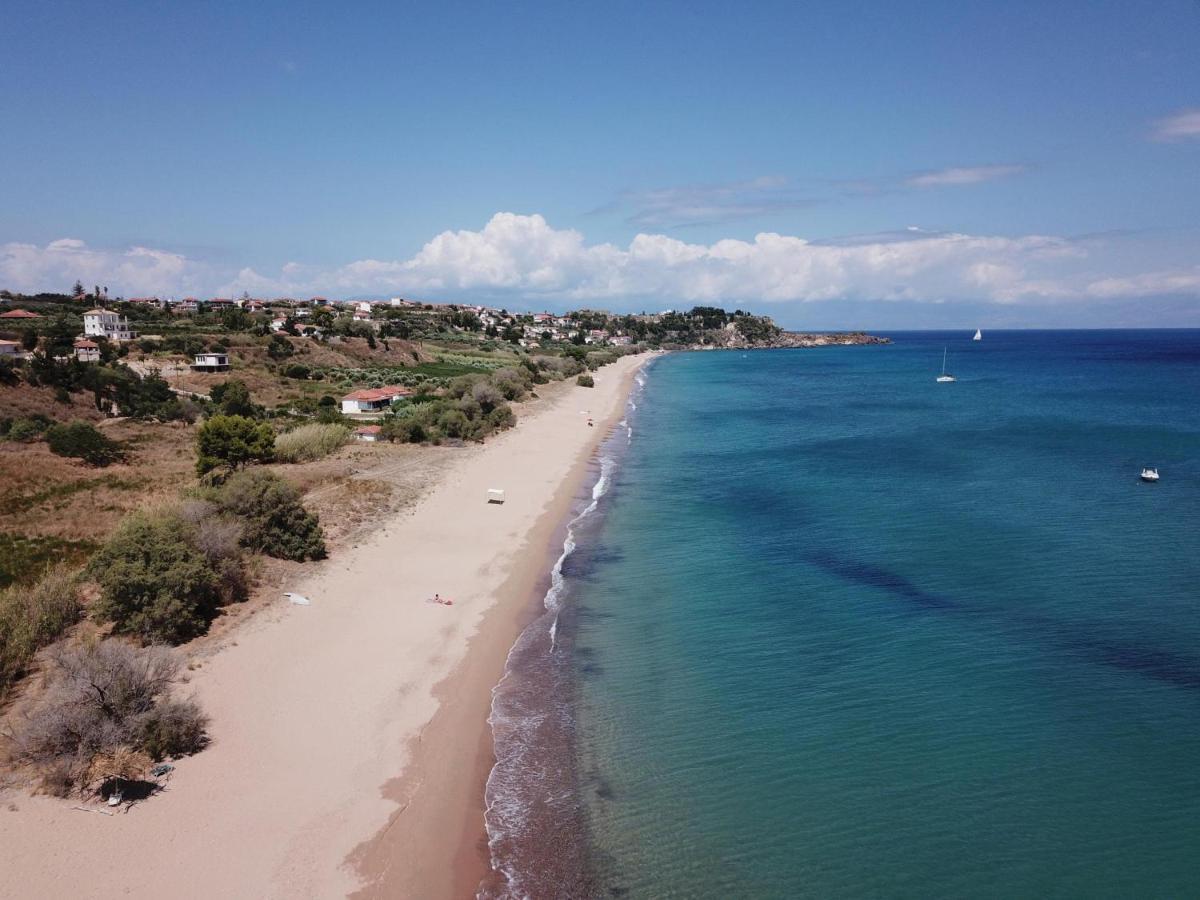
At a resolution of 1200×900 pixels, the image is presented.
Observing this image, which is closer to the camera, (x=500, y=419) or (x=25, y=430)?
(x=25, y=430)

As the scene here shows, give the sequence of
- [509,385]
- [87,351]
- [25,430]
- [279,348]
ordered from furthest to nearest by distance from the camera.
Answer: [279,348], [509,385], [87,351], [25,430]

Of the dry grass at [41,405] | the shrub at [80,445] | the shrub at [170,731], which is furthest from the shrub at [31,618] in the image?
the dry grass at [41,405]

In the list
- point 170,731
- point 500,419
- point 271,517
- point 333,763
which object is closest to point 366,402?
point 500,419

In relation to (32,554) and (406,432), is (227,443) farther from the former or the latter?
(406,432)

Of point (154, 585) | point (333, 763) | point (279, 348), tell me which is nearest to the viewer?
point (333, 763)

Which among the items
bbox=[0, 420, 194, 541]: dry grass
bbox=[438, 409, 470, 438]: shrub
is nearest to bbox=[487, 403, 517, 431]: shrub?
bbox=[438, 409, 470, 438]: shrub

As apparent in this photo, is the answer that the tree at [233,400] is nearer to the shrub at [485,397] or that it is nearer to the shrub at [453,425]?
the shrub at [453,425]

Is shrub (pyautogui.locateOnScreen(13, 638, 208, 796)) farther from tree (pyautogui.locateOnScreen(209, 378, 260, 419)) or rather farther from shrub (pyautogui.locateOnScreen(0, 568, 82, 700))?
tree (pyautogui.locateOnScreen(209, 378, 260, 419))
